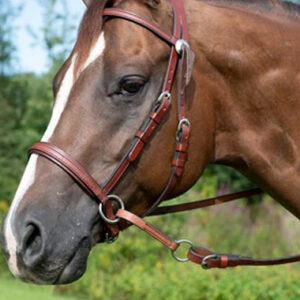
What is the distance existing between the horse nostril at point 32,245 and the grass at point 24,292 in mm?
6927

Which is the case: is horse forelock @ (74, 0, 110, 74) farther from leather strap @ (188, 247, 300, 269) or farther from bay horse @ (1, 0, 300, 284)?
leather strap @ (188, 247, 300, 269)

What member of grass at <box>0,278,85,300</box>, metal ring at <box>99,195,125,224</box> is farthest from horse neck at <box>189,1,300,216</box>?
grass at <box>0,278,85,300</box>

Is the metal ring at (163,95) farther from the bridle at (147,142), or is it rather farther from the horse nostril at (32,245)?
the horse nostril at (32,245)

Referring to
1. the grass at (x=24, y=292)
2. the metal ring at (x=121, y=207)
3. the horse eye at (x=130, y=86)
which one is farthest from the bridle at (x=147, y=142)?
the grass at (x=24, y=292)

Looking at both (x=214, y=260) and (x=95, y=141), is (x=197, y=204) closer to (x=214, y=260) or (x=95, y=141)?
(x=214, y=260)

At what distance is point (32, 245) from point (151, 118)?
81 centimetres

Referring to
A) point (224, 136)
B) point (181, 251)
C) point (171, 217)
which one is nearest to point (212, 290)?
point (181, 251)

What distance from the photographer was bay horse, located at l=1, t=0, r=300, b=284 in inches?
112

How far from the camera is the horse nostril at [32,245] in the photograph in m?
2.77

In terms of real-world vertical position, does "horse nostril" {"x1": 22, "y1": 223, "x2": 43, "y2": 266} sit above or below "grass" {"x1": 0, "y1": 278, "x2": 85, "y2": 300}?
above

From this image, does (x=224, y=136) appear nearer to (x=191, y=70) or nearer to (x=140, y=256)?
(x=191, y=70)

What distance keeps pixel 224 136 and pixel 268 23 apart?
66 cm

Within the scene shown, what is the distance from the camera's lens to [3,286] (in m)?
10.6

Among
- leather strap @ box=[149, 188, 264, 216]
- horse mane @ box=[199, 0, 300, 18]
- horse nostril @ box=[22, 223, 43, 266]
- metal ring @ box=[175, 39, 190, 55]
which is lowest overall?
leather strap @ box=[149, 188, 264, 216]
